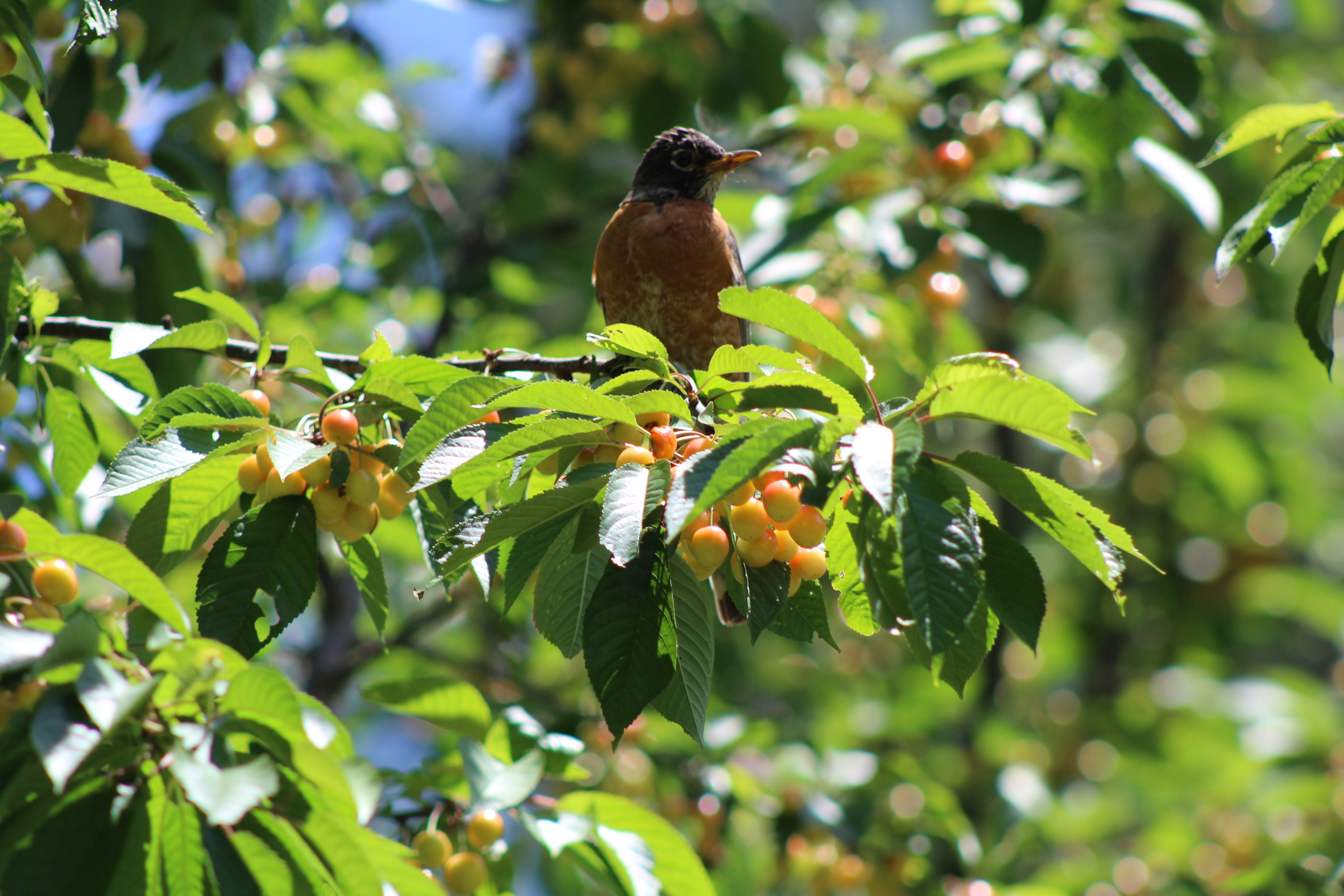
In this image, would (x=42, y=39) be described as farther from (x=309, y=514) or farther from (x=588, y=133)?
(x=588, y=133)

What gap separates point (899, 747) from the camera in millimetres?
5918

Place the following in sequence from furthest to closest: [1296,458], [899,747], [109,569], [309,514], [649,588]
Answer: [1296,458] < [899,747] < [309,514] < [649,588] < [109,569]

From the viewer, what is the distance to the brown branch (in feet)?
7.95

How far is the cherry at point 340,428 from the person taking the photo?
2051 mm

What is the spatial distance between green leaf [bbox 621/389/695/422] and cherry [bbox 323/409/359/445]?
1.92 ft

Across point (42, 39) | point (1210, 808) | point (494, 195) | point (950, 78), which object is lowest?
point (1210, 808)

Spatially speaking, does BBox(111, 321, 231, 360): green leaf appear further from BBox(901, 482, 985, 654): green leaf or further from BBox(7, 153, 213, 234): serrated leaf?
BBox(901, 482, 985, 654): green leaf

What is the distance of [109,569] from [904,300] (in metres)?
3.34

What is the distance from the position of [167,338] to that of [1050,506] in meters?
1.72

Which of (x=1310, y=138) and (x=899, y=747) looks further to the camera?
(x=899, y=747)

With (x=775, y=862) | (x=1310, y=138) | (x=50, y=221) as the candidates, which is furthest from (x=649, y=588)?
(x=775, y=862)

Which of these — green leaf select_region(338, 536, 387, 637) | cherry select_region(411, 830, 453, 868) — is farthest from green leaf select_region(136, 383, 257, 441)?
cherry select_region(411, 830, 453, 868)

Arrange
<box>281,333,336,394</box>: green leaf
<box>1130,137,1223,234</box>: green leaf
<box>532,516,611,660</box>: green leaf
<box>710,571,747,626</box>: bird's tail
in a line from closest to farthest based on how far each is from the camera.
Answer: <box>532,516,611,660</box>: green leaf < <box>281,333,336,394</box>: green leaf < <box>710,571,747,626</box>: bird's tail < <box>1130,137,1223,234</box>: green leaf

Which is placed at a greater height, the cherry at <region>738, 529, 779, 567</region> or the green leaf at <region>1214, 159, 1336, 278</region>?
the green leaf at <region>1214, 159, 1336, 278</region>
